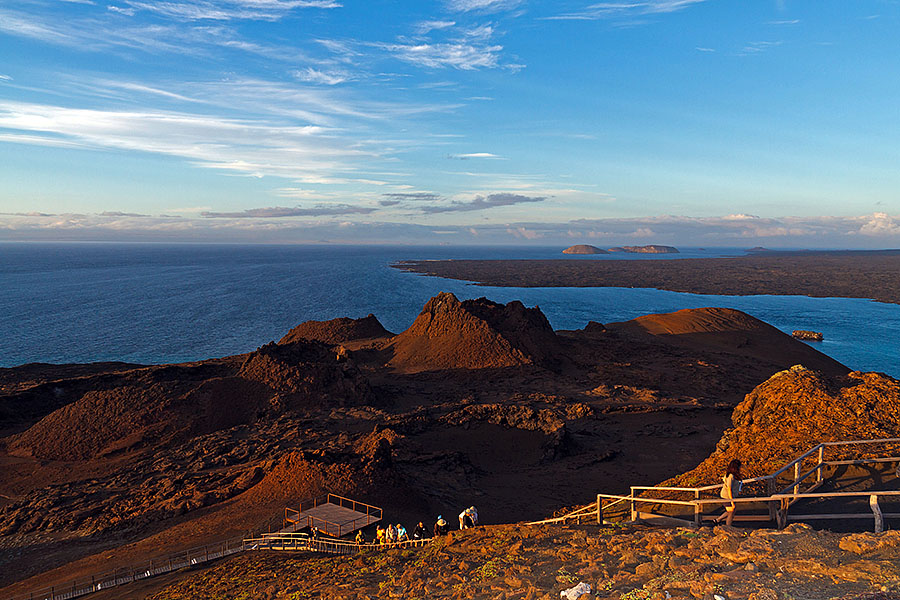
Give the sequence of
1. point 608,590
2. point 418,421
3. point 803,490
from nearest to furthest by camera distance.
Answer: point 608,590 → point 803,490 → point 418,421

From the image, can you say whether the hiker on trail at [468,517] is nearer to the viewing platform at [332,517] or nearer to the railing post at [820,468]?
the viewing platform at [332,517]

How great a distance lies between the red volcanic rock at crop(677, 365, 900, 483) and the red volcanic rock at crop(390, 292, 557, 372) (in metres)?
35.9

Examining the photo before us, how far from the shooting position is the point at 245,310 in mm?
115562

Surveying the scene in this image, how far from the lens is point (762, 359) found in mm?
64250

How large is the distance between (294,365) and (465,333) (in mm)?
20165

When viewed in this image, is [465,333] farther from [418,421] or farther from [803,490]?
[803,490]

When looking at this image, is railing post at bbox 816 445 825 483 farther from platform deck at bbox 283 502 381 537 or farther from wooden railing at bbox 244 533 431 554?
platform deck at bbox 283 502 381 537

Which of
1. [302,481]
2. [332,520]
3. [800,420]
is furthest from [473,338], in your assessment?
[800,420]

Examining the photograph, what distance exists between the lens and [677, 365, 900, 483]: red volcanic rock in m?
15.1

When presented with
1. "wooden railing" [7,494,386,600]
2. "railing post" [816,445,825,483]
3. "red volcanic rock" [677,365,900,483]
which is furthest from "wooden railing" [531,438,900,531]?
"wooden railing" [7,494,386,600]

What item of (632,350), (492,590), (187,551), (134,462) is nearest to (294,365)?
(134,462)

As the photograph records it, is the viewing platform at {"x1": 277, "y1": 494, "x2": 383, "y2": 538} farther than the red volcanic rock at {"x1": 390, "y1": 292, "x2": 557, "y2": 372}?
No

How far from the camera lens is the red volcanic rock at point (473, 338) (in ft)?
179

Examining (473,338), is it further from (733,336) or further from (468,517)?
(733,336)
